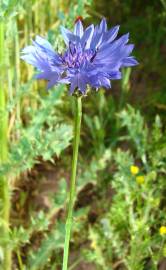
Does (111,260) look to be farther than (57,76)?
Yes

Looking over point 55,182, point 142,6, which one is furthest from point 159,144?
point 142,6

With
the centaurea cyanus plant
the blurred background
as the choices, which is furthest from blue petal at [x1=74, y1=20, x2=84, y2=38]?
the blurred background

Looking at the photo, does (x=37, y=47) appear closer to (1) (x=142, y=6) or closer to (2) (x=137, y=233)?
(2) (x=137, y=233)

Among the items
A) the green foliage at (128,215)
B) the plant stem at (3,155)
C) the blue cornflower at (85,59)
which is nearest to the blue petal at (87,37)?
the blue cornflower at (85,59)

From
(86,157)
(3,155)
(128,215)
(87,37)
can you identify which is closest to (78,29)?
(87,37)

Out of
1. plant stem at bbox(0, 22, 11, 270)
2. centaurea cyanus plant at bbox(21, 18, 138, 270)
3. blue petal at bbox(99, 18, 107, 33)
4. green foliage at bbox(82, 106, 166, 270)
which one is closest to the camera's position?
centaurea cyanus plant at bbox(21, 18, 138, 270)

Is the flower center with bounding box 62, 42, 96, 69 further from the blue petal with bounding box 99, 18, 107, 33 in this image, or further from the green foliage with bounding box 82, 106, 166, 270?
the green foliage with bounding box 82, 106, 166, 270
